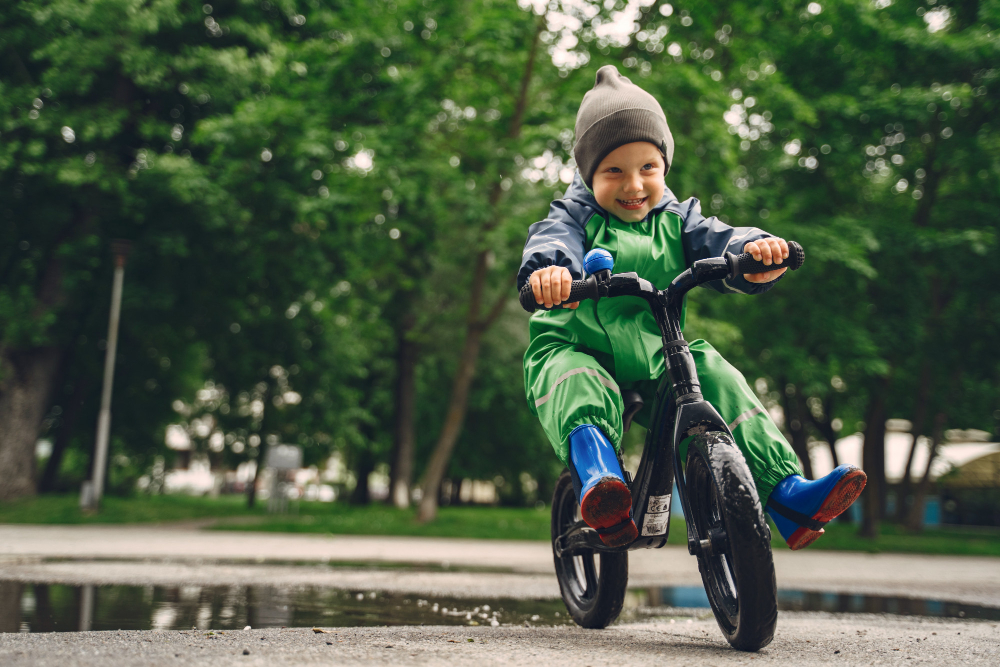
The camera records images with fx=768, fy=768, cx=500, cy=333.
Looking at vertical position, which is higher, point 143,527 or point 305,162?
point 305,162

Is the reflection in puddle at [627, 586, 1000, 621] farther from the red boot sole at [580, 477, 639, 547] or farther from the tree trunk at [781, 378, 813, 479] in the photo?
the tree trunk at [781, 378, 813, 479]

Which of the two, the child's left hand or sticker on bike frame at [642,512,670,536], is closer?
the child's left hand

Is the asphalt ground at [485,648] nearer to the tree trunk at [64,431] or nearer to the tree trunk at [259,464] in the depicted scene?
the tree trunk at [64,431]

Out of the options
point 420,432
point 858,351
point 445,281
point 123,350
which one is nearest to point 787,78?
point 858,351

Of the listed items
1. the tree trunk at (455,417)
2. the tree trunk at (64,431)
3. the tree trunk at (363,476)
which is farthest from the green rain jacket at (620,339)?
the tree trunk at (363,476)

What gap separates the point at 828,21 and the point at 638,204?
14.1m

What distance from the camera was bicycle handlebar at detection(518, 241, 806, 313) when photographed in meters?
2.66

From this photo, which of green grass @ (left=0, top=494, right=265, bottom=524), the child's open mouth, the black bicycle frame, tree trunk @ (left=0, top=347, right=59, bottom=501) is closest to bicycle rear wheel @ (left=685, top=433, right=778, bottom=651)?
the black bicycle frame

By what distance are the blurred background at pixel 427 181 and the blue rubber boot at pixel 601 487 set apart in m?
9.03

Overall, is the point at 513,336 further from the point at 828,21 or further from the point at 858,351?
the point at 828,21

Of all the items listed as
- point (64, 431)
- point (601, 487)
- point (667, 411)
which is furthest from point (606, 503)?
point (64, 431)

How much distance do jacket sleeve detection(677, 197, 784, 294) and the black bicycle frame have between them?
0.68ft

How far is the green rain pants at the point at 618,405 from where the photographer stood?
2771 mm

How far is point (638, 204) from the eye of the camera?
3.22 meters
